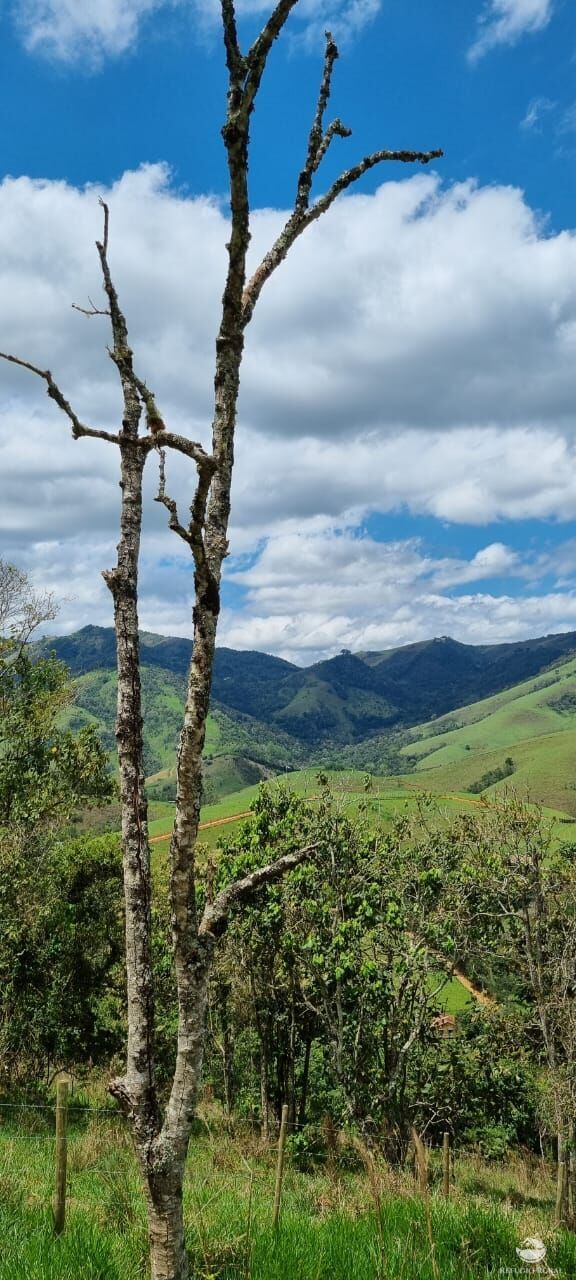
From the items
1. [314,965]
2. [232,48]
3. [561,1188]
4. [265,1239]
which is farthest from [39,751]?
[232,48]

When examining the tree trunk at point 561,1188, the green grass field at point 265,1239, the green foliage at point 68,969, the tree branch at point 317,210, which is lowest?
the tree trunk at point 561,1188

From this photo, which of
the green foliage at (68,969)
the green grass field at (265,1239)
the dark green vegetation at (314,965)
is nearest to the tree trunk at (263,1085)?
the dark green vegetation at (314,965)

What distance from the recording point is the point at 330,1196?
10406 mm

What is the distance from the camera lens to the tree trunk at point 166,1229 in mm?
4383

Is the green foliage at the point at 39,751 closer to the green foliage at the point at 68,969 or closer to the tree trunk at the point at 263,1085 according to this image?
the green foliage at the point at 68,969

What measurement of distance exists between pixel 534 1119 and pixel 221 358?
4217 centimetres

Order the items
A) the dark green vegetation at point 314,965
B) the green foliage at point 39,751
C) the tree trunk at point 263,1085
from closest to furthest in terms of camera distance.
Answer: the dark green vegetation at point 314,965 < the tree trunk at point 263,1085 < the green foliage at point 39,751

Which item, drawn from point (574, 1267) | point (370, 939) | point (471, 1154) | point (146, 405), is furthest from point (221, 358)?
point (471, 1154)

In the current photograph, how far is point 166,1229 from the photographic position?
439 centimetres

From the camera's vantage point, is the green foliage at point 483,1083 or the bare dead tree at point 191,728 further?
the green foliage at point 483,1083

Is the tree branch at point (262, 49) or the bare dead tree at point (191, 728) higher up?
the tree branch at point (262, 49)

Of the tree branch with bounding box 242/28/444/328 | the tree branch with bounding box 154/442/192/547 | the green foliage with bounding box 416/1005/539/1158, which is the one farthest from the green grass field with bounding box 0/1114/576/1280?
the green foliage with bounding box 416/1005/539/1158

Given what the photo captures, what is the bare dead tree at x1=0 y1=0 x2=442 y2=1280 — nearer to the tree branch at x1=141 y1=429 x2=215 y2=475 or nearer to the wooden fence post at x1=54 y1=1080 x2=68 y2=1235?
the tree branch at x1=141 y1=429 x2=215 y2=475

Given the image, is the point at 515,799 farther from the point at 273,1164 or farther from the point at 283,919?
the point at 273,1164
